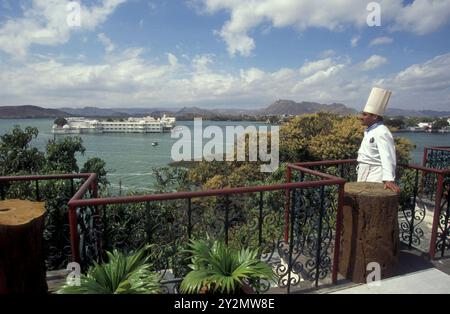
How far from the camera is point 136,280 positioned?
7.30ft

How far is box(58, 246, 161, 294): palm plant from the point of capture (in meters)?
2.14

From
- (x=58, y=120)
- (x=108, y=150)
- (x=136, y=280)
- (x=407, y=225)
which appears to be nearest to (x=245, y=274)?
(x=136, y=280)

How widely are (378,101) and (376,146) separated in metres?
0.53

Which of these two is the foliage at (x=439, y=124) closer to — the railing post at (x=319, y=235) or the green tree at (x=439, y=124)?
the green tree at (x=439, y=124)

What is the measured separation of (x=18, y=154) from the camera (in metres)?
18.4

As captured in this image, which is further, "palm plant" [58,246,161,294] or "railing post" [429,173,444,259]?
"railing post" [429,173,444,259]

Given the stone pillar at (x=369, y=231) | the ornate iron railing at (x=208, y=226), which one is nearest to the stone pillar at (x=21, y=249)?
the ornate iron railing at (x=208, y=226)

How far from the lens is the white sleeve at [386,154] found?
3.47 meters

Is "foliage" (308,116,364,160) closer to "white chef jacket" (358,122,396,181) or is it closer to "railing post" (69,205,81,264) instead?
"white chef jacket" (358,122,396,181)

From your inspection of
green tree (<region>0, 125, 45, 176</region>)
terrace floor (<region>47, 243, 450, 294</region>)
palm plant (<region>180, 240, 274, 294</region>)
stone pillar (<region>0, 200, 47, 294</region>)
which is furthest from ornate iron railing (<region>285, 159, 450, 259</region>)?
green tree (<region>0, 125, 45, 176</region>)

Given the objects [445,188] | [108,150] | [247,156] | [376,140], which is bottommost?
[108,150]

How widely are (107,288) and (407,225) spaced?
399 centimetres

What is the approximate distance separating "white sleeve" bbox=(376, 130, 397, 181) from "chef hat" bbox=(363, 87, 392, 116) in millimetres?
311
